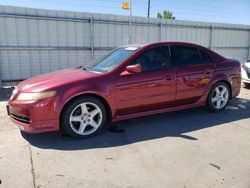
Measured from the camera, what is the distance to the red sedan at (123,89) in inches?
142

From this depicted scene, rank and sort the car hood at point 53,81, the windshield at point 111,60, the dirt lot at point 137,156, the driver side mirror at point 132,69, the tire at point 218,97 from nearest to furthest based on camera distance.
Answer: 1. the dirt lot at point 137,156
2. the car hood at point 53,81
3. the driver side mirror at point 132,69
4. the windshield at point 111,60
5. the tire at point 218,97

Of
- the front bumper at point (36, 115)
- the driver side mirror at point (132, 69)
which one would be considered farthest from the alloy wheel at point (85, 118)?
the driver side mirror at point (132, 69)

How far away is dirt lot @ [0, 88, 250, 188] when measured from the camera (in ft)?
8.96

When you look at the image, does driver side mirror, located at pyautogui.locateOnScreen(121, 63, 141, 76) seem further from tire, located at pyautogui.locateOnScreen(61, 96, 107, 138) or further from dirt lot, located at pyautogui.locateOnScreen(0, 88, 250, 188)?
dirt lot, located at pyautogui.locateOnScreen(0, 88, 250, 188)

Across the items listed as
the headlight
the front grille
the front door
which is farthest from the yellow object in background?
the front grille

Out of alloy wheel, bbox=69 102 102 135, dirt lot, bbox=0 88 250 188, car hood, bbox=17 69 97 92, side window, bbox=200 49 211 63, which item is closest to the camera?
dirt lot, bbox=0 88 250 188

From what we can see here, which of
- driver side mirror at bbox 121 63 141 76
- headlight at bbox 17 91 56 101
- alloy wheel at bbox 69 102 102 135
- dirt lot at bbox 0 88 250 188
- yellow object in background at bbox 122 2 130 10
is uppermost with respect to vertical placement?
yellow object in background at bbox 122 2 130 10

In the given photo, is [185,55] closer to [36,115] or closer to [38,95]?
[38,95]

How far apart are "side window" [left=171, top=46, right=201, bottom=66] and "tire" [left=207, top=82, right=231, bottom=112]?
74cm

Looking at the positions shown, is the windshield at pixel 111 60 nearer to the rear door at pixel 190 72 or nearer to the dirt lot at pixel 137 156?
the rear door at pixel 190 72

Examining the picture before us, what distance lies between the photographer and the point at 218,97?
5211mm

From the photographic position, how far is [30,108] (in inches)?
138

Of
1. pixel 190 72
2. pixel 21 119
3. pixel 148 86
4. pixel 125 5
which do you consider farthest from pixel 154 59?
pixel 125 5

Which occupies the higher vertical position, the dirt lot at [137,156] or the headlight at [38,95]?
the headlight at [38,95]
